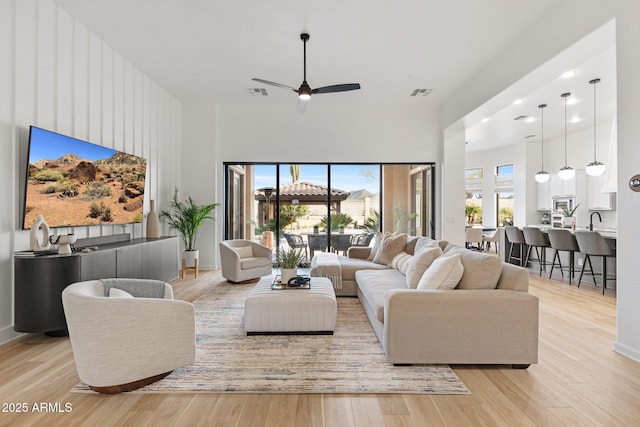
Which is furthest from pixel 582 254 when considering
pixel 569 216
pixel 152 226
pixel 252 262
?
pixel 152 226

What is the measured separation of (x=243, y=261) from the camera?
575 cm

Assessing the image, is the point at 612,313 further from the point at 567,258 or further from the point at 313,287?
the point at 313,287

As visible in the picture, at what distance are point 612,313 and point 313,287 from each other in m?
3.54

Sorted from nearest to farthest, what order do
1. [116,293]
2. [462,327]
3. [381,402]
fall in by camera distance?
[381,402], [116,293], [462,327]

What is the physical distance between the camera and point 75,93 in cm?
407

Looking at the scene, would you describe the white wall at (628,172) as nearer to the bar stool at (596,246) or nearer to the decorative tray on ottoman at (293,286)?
the bar stool at (596,246)

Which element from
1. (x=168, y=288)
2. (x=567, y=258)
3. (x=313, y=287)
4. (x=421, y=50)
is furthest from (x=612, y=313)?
(x=168, y=288)

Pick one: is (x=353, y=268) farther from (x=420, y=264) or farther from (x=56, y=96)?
(x=56, y=96)

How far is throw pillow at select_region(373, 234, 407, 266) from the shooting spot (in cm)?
497

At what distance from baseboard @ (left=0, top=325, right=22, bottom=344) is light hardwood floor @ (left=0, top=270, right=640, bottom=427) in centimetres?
34

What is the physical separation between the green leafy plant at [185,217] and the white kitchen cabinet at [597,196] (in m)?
8.50

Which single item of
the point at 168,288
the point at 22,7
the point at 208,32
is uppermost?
the point at 208,32

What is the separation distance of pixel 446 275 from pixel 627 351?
1.63 m

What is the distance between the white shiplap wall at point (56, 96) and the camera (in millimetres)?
3197
